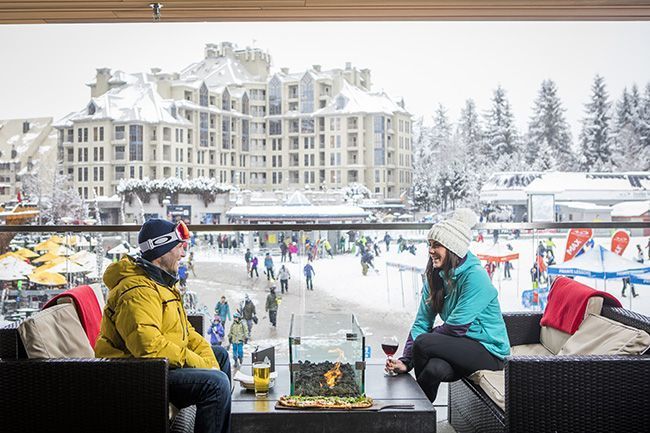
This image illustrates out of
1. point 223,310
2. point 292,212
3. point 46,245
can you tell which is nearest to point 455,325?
point 223,310

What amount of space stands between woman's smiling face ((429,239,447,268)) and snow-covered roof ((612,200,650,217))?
11.4 metres

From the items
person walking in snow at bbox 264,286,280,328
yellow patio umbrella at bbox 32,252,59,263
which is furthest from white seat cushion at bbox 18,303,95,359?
yellow patio umbrella at bbox 32,252,59,263

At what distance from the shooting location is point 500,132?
1596cm

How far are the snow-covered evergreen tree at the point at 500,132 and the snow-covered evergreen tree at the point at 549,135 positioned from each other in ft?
1.87

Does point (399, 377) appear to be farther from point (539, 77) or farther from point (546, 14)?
point (539, 77)

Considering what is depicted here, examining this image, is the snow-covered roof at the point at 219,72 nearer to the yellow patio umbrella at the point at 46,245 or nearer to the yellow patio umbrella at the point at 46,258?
the yellow patio umbrella at the point at 46,258

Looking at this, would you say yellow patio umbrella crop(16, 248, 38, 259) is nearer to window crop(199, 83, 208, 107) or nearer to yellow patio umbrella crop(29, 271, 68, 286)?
yellow patio umbrella crop(29, 271, 68, 286)

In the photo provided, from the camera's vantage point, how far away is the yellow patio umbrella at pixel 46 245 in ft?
16.7

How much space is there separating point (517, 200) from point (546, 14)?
1265 cm

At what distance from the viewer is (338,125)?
16.9 m

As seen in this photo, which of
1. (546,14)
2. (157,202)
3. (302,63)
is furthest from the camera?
(157,202)

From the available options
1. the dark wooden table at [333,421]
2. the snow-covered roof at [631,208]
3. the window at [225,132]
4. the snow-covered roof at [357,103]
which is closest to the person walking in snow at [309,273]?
the dark wooden table at [333,421]

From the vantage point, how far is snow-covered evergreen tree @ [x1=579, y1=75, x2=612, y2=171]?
572 inches

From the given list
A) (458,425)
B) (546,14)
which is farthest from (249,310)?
(546,14)
